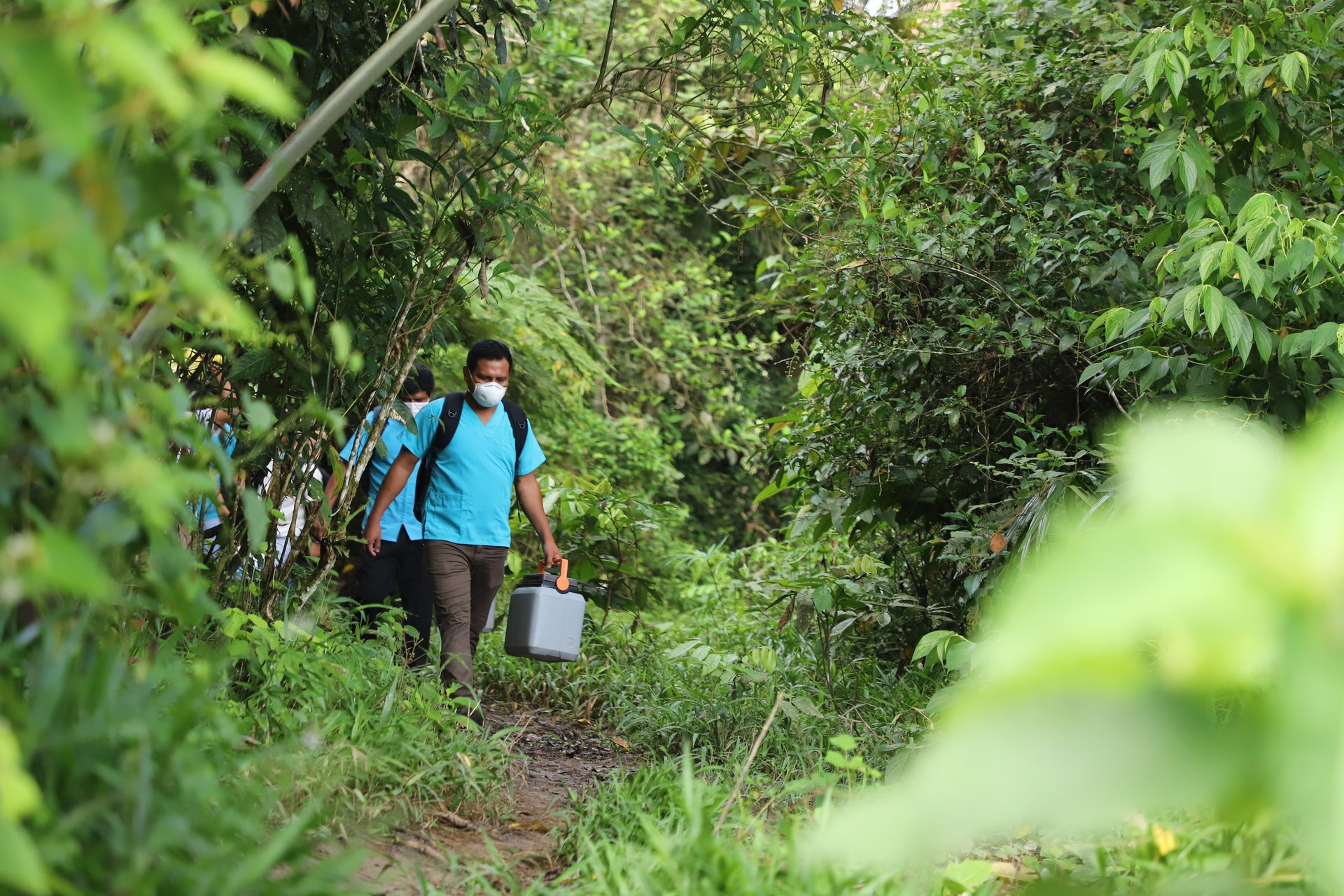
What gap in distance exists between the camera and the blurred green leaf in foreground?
3.76ft

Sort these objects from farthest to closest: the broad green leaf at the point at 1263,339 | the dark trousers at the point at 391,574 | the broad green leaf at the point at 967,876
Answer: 1. the dark trousers at the point at 391,574
2. the broad green leaf at the point at 1263,339
3. the broad green leaf at the point at 967,876

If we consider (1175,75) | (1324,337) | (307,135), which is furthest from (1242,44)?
(307,135)

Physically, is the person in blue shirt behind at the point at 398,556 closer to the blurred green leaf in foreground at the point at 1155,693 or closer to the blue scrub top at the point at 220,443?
the blue scrub top at the point at 220,443

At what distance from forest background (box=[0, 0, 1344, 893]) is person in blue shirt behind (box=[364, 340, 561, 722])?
0.57 m

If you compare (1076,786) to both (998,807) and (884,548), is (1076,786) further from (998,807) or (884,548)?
(884,548)

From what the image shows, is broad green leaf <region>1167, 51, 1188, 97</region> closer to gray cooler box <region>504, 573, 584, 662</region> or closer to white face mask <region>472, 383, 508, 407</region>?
white face mask <region>472, 383, 508, 407</region>

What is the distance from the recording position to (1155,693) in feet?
3.92

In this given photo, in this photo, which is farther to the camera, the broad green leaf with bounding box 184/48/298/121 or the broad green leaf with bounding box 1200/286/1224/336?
the broad green leaf with bounding box 1200/286/1224/336

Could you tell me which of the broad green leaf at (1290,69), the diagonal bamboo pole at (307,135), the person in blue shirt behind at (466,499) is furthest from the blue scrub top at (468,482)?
the broad green leaf at (1290,69)

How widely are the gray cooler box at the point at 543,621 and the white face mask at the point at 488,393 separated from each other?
85cm

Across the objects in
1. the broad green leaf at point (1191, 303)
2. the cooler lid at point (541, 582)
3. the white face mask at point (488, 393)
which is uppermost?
the broad green leaf at point (1191, 303)

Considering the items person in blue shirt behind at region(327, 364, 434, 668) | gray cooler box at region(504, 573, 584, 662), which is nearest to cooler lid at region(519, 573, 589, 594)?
gray cooler box at region(504, 573, 584, 662)

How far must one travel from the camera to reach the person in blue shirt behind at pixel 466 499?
5281 millimetres

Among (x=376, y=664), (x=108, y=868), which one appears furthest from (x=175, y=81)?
(x=376, y=664)
